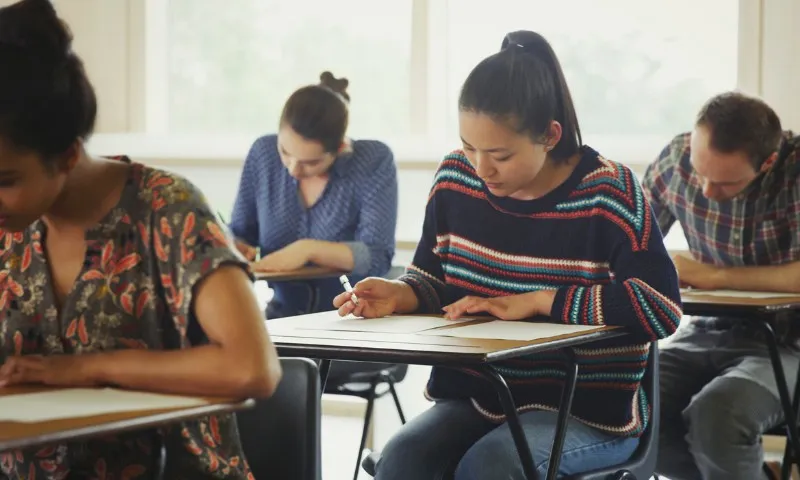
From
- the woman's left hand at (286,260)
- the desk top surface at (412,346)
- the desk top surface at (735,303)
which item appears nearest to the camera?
the desk top surface at (412,346)

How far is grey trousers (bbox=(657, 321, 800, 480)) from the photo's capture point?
7.72ft

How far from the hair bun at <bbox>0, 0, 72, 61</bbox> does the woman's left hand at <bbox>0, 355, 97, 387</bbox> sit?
1.10 feet

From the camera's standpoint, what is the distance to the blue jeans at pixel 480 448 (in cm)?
178

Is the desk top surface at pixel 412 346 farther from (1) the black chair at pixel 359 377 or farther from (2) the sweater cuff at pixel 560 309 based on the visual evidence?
(1) the black chair at pixel 359 377

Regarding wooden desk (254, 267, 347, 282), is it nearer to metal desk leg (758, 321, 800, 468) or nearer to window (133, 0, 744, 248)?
window (133, 0, 744, 248)

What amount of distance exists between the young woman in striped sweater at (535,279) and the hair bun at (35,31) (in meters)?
0.90

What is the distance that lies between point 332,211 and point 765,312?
1.46 metres

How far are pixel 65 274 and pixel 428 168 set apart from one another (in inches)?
113

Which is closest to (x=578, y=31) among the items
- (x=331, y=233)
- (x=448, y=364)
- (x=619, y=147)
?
(x=619, y=147)

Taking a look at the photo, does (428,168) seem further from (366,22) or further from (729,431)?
(729,431)

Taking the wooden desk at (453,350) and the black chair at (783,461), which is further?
the black chair at (783,461)

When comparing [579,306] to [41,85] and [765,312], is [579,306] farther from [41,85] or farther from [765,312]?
[41,85]

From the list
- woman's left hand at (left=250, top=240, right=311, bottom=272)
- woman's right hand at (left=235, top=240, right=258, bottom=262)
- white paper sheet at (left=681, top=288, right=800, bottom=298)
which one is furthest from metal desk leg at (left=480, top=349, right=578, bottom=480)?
woman's right hand at (left=235, top=240, right=258, bottom=262)

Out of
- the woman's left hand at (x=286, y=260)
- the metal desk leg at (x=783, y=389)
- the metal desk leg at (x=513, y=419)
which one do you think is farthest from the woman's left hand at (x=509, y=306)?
the woman's left hand at (x=286, y=260)
